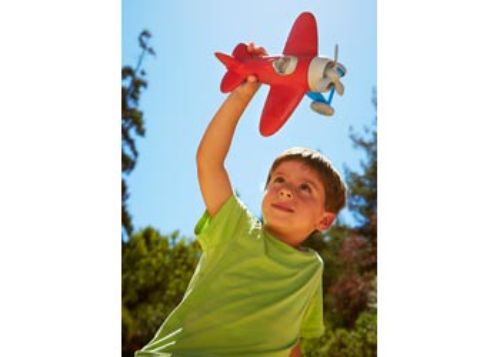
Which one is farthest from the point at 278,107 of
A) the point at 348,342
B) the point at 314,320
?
the point at 348,342

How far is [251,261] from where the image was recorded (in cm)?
174

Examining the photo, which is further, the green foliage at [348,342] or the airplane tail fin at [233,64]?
the green foliage at [348,342]

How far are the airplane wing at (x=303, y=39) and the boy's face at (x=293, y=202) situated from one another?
0.24 meters

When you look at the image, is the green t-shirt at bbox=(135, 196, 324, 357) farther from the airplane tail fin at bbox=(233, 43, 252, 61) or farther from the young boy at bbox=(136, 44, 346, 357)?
the airplane tail fin at bbox=(233, 43, 252, 61)

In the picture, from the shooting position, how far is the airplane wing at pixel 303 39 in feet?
5.87

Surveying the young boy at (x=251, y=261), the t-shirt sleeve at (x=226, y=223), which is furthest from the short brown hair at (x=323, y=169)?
the t-shirt sleeve at (x=226, y=223)

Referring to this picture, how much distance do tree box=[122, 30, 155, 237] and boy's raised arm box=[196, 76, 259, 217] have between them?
0.28 metres

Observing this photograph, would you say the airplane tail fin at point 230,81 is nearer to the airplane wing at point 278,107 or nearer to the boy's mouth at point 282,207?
the airplane wing at point 278,107

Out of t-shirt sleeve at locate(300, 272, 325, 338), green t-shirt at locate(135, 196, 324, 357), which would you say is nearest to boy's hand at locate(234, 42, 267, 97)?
green t-shirt at locate(135, 196, 324, 357)

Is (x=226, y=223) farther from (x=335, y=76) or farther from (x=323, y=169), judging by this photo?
(x=335, y=76)

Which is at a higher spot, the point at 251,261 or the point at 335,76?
the point at 335,76

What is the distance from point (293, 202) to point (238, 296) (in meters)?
0.23
